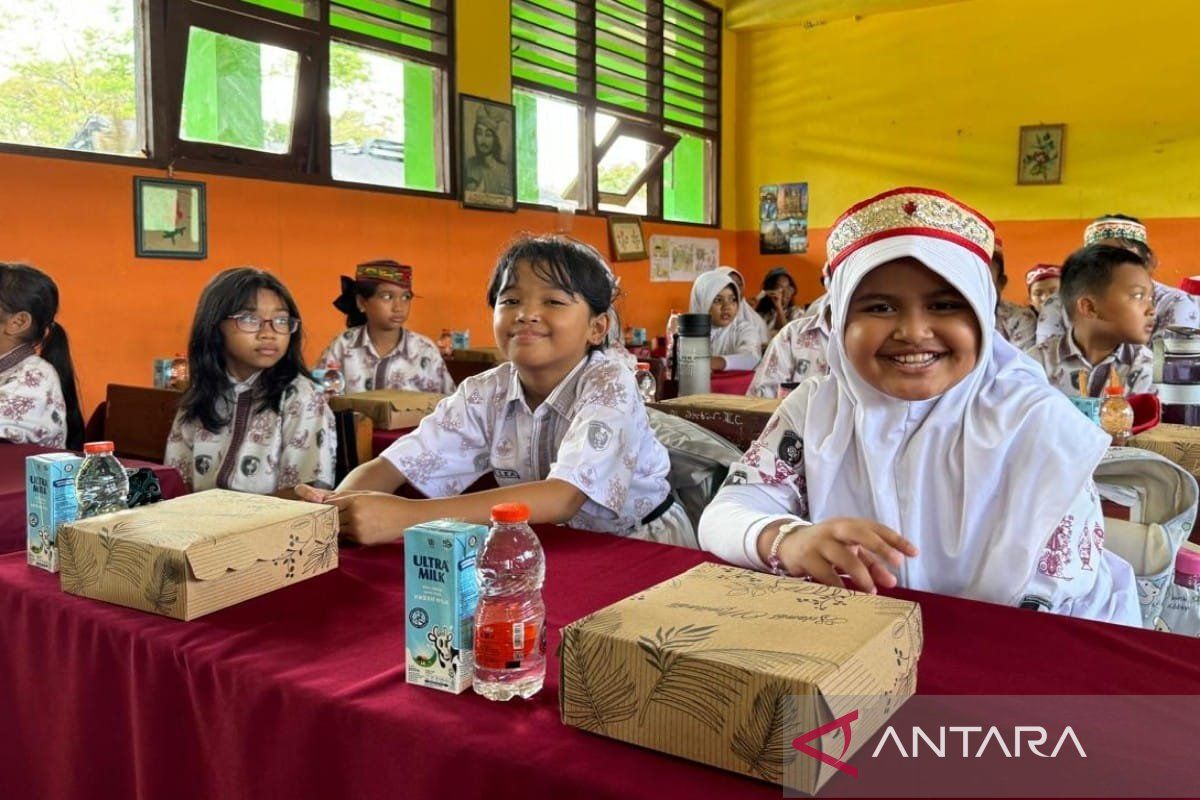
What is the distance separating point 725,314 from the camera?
5.98 metres

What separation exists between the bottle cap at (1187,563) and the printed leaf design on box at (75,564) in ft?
4.94

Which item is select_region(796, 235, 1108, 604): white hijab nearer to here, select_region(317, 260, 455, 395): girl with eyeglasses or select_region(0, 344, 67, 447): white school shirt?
select_region(0, 344, 67, 447): white school shirt

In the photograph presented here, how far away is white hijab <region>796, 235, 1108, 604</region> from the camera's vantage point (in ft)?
3.86

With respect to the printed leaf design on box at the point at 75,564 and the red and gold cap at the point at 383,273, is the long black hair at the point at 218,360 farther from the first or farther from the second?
the red and gold cap at the point at 383,273

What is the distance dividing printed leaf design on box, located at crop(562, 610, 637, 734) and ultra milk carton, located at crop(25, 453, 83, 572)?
0.83 m

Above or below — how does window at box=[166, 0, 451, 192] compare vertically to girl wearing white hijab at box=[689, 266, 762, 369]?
above

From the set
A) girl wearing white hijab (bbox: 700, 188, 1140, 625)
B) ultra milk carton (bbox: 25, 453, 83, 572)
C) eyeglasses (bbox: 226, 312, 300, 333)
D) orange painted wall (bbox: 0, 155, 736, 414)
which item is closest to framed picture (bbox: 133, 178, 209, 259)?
orange painted wall (bbox: 0, 155, 736, 414)

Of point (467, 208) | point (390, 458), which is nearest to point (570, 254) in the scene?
point (390, 458)

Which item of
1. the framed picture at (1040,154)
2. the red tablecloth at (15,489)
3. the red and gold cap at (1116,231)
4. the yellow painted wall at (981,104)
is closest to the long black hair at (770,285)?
the yellow painted wall at (981,104)

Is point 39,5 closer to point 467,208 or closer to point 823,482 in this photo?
point 467,208

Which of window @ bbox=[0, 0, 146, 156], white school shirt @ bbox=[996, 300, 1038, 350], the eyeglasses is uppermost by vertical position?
window @ bbox=[0, 0, 146, 156]

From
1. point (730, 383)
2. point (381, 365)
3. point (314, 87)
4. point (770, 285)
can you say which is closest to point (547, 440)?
point (381, 365)

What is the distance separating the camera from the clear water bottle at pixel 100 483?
4.36ft

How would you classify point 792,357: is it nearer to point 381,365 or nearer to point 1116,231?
point 1116,231
